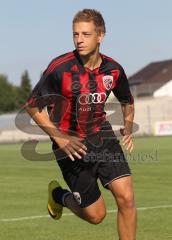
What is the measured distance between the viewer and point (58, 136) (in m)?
7.64

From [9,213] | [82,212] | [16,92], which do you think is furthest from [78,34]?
[16,92]

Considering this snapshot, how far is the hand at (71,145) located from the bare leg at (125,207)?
486mm

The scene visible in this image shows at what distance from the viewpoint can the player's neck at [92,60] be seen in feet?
25.4

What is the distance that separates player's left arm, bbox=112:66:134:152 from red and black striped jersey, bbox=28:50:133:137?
0.02 m

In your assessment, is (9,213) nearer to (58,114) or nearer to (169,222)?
(169,222)

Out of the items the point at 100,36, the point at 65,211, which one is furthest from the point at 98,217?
the point at 65,211

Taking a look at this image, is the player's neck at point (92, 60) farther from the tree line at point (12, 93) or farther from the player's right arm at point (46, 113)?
the tree line at point (12, 93)

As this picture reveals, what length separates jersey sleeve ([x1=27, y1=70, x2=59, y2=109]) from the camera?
7.64 m

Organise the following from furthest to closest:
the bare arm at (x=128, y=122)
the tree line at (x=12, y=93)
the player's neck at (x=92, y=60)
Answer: the tree line at (x=12, y=93)
the bare arm at (x=128, y=122)
the player's neck at (x=92, y=60)

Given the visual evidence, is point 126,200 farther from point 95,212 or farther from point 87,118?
point 87,118

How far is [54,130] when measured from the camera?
765 centimetres

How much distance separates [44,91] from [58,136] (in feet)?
1.60

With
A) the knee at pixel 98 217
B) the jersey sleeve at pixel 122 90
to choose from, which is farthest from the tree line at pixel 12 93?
the knee at pixel 98 217

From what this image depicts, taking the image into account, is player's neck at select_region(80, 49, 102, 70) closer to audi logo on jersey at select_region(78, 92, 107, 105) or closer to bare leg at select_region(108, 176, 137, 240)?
audi logo on jersey at select_region(78, 92, 107, 105)
